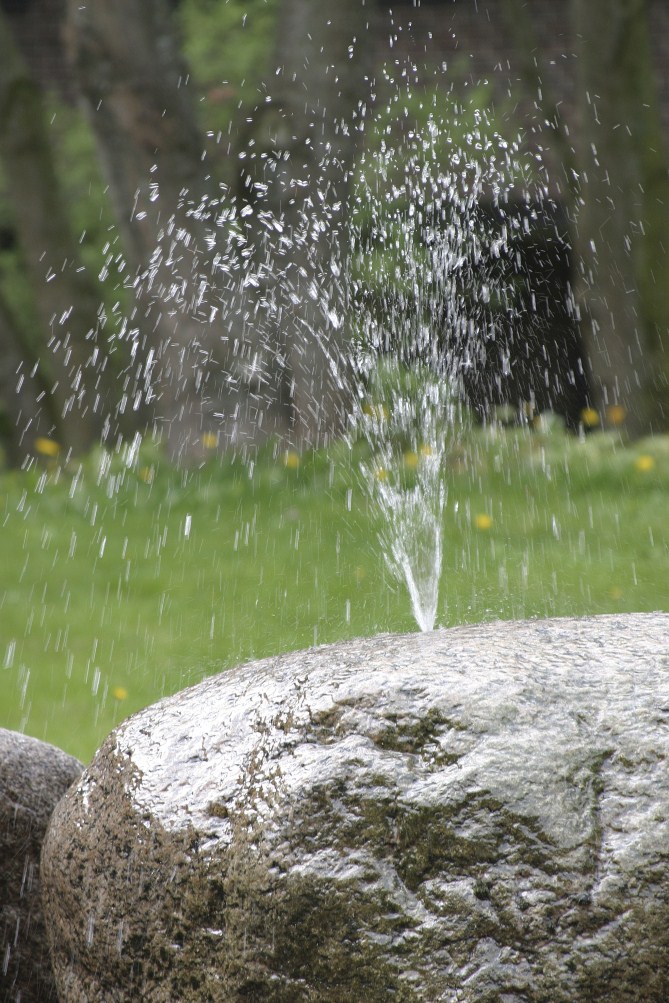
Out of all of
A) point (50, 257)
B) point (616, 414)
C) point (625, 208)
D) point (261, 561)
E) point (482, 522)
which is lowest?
point (261, 561)

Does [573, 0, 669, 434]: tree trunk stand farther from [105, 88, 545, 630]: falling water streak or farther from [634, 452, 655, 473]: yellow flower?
[634, 452, 655, 473]: yellow flower

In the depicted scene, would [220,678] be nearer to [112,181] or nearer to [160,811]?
[160,811]

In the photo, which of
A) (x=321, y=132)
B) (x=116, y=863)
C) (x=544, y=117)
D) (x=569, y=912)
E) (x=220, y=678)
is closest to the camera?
(x=569, y=912)

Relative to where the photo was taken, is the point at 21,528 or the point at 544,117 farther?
the point at 544,117

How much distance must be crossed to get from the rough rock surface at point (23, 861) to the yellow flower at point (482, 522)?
10.9 ft

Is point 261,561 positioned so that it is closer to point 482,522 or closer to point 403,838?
point 482,522

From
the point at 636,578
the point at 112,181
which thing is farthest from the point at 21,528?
the point at 636,578

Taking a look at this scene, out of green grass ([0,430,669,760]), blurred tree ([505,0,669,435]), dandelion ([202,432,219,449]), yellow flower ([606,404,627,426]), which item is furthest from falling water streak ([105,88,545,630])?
blurred tree ([505,0,669,435])

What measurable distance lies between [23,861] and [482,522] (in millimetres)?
3563

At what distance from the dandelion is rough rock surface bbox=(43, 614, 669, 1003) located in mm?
5557

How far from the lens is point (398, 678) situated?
6.84 ft

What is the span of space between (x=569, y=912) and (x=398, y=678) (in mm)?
492

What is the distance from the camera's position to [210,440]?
25.3 ft

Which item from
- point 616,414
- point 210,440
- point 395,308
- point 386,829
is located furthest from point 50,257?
point 386,829
